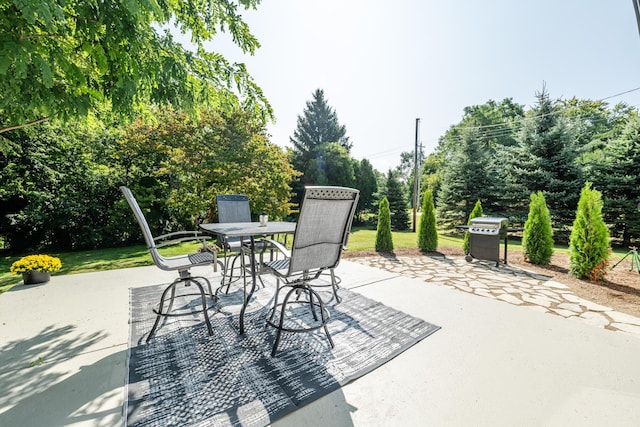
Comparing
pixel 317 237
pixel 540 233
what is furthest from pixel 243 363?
pixel 540 233

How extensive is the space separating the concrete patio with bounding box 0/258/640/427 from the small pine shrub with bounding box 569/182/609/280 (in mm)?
1178

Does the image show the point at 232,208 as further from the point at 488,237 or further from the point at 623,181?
the point at 623,181

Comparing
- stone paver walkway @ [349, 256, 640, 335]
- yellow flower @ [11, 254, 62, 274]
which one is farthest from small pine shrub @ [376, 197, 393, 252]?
yellow flower @ [11, 254, 62, 274]

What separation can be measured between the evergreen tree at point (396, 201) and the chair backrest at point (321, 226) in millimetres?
12495

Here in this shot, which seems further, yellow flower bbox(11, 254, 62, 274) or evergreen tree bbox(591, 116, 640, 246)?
evergreen tree bbox(591, 116, 640, 246)

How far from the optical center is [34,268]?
→ 370cm

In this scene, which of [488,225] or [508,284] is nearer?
[508,284]

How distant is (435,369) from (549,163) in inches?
443

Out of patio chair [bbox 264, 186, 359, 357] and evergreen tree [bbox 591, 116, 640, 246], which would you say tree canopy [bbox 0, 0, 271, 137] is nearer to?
patio chair [bbox 264, 186, 359, 357]

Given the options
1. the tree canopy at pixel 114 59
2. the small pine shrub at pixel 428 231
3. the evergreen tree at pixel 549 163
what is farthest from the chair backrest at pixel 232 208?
the evergreen tree at pixel 549 163

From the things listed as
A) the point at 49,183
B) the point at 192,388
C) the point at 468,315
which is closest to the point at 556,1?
the point at 468,315

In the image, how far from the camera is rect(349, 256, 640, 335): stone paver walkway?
8.78 ft

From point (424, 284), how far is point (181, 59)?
391cm

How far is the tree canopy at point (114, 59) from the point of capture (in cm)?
173
